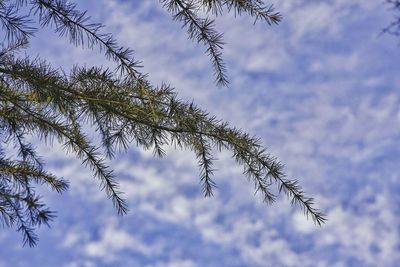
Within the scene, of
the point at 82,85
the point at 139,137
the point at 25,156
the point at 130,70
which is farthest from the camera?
the point at 25,156

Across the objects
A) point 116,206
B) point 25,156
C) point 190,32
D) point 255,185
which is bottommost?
point 116,206

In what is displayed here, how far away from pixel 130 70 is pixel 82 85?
29 centimetres

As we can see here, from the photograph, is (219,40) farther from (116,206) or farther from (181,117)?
(116,206)

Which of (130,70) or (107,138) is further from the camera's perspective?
(107,138)

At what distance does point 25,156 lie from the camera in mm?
3268

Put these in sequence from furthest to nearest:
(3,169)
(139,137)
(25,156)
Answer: (25,156) < (3,169) < (139,137)

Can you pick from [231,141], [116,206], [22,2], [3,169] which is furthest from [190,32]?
[3,169]

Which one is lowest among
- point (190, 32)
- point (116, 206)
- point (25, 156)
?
point (116, 206)

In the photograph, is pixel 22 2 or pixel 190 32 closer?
pixel 22 2

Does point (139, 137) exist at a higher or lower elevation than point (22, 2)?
lower

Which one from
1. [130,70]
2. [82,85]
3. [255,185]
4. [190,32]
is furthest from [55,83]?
[255,185]

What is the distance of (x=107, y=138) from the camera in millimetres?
2744

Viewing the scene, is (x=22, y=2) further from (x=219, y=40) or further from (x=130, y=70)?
(x=219, y=40)

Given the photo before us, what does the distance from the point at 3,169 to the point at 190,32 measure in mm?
1273
